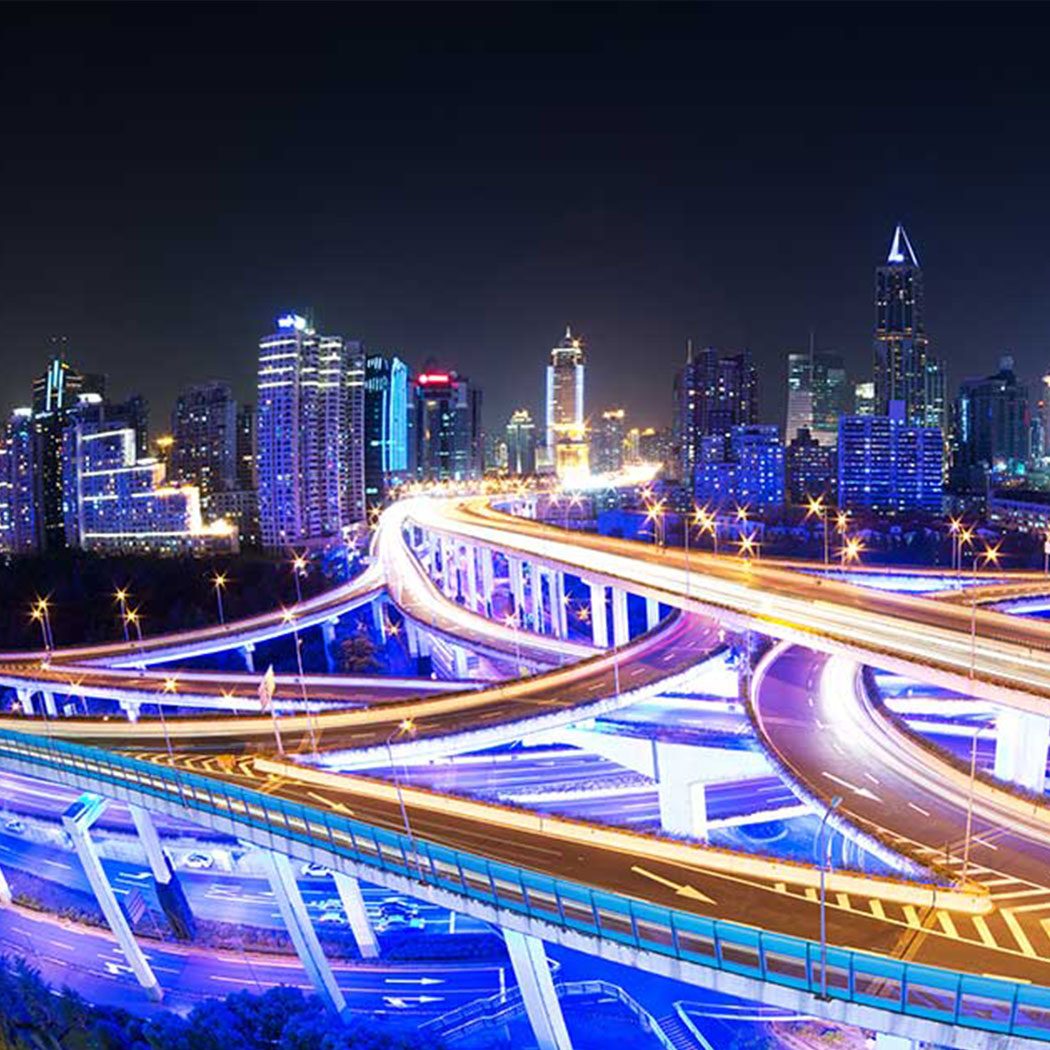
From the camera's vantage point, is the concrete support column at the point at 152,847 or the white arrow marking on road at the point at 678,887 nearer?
the white arrow marking on road at the point at 678,887

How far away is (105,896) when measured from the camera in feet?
73.4

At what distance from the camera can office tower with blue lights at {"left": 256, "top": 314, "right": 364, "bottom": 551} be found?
9200 cm

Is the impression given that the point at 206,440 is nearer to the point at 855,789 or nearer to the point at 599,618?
the point at 599,618

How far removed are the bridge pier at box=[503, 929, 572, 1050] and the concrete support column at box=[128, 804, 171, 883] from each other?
1189cm

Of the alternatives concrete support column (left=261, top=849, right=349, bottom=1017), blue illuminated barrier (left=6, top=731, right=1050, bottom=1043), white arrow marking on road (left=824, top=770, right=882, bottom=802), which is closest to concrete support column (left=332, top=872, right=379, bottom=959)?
concrete support column (left=261, top=849, right=349, bottom=1017)

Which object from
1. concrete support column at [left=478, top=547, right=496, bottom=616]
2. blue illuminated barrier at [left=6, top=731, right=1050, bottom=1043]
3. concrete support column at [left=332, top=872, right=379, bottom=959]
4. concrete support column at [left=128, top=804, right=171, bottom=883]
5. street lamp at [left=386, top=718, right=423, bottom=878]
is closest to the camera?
blue illuminated barrier at [left=6, top=731, right=1050, bottom=1043]

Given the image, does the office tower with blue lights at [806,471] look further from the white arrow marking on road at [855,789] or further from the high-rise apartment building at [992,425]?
the white arrow marking on road at [855,789]

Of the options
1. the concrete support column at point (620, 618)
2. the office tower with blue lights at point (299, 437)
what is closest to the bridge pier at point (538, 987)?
the concrete support column at point (620, 618)

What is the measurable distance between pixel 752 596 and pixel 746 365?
132017 millimetres

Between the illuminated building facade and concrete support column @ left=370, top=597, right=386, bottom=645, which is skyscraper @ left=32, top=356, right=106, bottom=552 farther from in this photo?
concrete support column @ left=370, top=597, right=386, bottom=645

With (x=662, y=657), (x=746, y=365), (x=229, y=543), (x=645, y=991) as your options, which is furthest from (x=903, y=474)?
(x=645, y=991)

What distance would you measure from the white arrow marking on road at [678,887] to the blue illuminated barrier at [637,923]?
1432 mm

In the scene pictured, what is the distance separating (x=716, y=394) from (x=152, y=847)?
14224 cm

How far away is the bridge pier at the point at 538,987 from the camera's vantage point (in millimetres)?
15852
